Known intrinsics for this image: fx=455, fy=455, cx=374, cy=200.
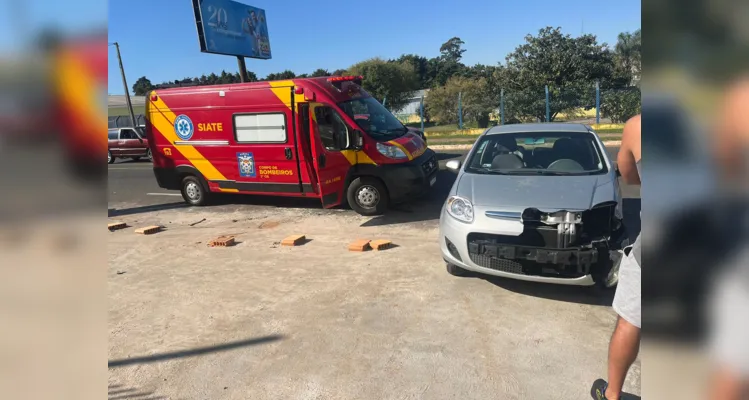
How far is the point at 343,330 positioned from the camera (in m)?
3.64

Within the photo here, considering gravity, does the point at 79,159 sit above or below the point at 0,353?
above

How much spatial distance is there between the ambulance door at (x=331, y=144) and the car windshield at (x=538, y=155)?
2.46 metres

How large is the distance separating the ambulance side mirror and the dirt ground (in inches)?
77.1

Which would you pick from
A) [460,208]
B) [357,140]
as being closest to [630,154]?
Answer: [460,208]

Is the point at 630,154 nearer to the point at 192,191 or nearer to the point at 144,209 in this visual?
the point at 192,191

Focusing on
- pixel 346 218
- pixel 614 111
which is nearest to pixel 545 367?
pixel 346 218

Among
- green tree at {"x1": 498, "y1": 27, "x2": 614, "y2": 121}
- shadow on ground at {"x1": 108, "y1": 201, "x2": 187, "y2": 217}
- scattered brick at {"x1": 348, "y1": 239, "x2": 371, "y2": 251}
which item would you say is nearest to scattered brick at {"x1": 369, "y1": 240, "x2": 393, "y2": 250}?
scattered brick at {"x1": 348, "y1": 239, "x2": 371, "y2": 251}

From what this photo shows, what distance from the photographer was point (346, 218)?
7605 mm

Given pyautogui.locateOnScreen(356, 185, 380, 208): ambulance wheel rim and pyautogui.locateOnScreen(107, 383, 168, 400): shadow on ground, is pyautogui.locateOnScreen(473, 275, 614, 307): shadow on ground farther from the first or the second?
pyautogui.locateOnScreen(356, 185, 380, 208): ambulance wheel rim

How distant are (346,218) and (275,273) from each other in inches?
104

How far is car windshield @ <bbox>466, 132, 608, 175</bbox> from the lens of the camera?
4840 mm

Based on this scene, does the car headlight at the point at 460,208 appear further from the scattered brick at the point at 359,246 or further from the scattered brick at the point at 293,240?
the scattered brick at the point at 293,240

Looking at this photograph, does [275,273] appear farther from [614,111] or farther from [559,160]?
[614,111]

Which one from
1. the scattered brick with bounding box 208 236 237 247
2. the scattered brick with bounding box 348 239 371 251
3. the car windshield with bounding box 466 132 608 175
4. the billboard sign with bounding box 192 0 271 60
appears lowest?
the scattered brick with bounding box 348 239 371 251
